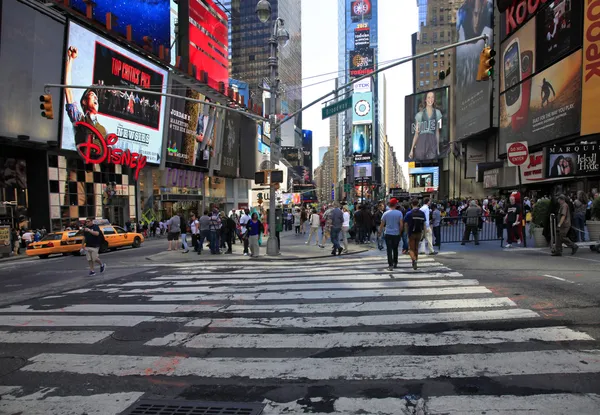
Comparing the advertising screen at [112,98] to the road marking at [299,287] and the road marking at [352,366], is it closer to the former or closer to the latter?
the road marking at [299,287]

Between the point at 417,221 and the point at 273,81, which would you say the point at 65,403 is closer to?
the point at 417,221

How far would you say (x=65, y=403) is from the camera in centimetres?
380

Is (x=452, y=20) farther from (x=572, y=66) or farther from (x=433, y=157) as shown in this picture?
(x=572, y=66)

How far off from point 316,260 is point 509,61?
3453cm

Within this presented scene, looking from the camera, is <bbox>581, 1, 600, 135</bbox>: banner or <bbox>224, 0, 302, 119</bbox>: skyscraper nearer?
<bbox>581, 1, 600, 135</bbox>: banner

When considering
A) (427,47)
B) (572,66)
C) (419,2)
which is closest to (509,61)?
(572,66)

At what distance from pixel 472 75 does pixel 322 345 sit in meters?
54.8

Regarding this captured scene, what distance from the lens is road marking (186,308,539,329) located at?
602 cm

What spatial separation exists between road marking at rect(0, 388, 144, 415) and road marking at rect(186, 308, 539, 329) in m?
2.35

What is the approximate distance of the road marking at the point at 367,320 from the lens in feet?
19.7

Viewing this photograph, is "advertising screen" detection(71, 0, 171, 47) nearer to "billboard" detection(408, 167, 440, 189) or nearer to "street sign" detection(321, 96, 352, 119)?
"street sign" detection(321, 96, 352, 119)

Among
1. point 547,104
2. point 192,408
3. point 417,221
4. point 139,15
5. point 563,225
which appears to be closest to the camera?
point 192,408

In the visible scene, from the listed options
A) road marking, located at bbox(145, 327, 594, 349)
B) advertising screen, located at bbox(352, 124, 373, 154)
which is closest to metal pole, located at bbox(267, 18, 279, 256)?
road marking, located at bbox(145, 327, 594, 349)

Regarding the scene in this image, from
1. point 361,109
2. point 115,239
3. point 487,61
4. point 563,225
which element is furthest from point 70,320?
point 361,109
